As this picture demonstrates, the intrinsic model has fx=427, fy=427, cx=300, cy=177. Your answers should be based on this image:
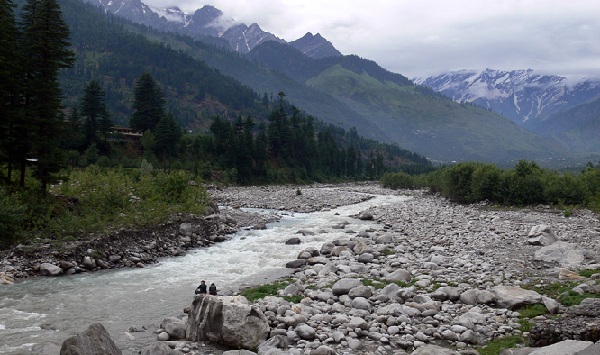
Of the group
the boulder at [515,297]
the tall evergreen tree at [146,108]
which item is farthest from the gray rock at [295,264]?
the tall evergreen tree at [146,108]

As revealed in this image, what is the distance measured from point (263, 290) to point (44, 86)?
810 inches

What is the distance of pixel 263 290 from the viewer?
59.1 ft

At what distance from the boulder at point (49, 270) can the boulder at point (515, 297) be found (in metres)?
19.4

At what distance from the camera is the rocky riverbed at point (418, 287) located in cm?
1258

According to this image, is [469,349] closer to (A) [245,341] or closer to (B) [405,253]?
(A) [245,341]

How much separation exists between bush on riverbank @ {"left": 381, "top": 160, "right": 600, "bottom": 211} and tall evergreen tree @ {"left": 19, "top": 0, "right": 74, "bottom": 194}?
48892 millimetres

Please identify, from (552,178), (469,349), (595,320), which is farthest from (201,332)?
(552,178)

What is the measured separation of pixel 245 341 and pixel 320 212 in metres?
39.8

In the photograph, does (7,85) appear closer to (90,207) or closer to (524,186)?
(90,207)

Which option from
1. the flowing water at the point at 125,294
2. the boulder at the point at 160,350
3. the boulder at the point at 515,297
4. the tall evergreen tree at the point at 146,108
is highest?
the tall evergreen tree at the point at 146,108

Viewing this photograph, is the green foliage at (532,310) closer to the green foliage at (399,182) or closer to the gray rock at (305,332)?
the gray rock at (305,332)

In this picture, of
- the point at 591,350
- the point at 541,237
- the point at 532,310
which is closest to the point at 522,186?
the point at 541,237

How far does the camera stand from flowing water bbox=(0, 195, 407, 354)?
13.7m

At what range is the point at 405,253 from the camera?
81.9 ft
